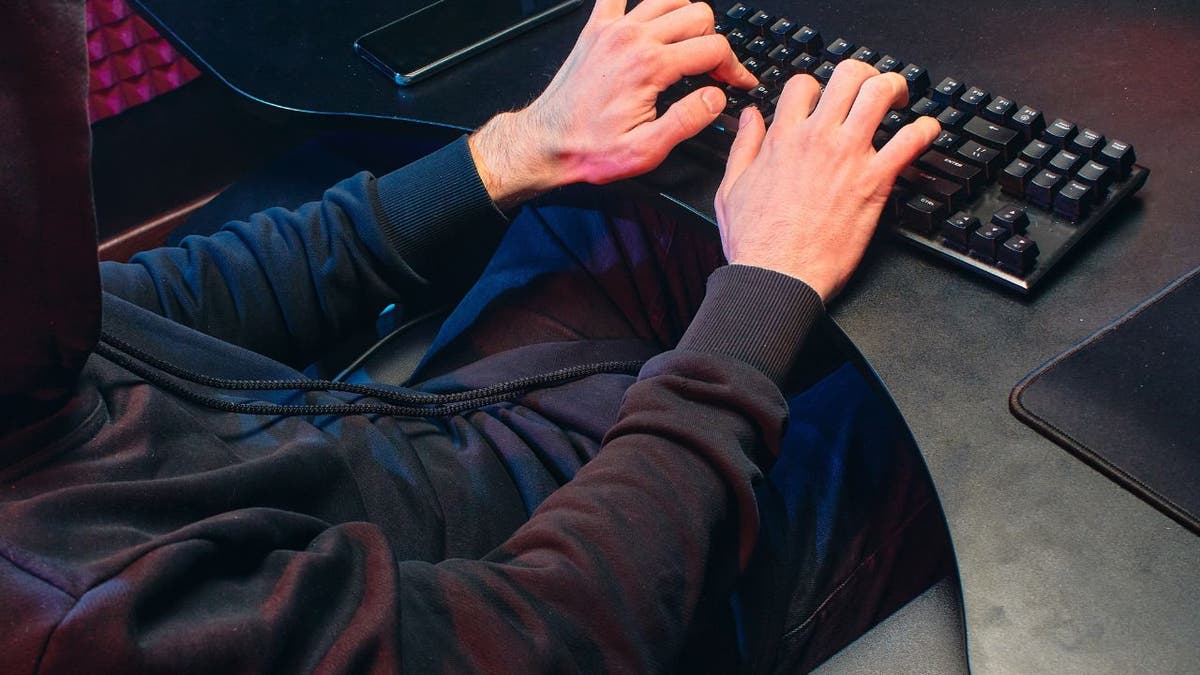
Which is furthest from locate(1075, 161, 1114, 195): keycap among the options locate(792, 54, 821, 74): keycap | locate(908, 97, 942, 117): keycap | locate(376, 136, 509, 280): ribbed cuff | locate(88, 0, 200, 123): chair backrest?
locate(88, 0, 200, 123): chair backrest

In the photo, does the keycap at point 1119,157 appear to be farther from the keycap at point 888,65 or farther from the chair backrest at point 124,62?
the chair backrest at point 124,62

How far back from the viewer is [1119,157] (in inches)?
26.0

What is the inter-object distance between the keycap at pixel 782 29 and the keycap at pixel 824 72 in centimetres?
→ 5

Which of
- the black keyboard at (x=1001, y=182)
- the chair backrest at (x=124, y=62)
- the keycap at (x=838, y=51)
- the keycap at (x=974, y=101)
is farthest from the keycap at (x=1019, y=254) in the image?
the chair backrest at (x=124, y=62)

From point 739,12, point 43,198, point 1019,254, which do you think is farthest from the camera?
point 739,12

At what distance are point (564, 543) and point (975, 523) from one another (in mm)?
219

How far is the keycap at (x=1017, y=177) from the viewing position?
0.66 metres

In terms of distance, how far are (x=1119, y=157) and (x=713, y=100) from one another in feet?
0.89

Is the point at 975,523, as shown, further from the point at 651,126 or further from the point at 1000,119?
the point at 651,126

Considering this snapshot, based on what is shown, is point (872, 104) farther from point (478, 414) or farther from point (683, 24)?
point (478, 414)

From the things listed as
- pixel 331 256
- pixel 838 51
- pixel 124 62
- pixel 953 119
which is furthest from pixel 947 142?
pixel 124 62

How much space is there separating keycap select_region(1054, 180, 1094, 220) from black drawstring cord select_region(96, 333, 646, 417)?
321 millimetres

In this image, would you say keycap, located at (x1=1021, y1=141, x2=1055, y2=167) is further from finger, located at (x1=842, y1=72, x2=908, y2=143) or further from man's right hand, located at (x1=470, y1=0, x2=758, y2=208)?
man's right hand, located at (x1=470, y1=0, x2=758, y2=208)

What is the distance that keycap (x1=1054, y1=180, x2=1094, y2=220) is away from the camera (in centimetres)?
65
